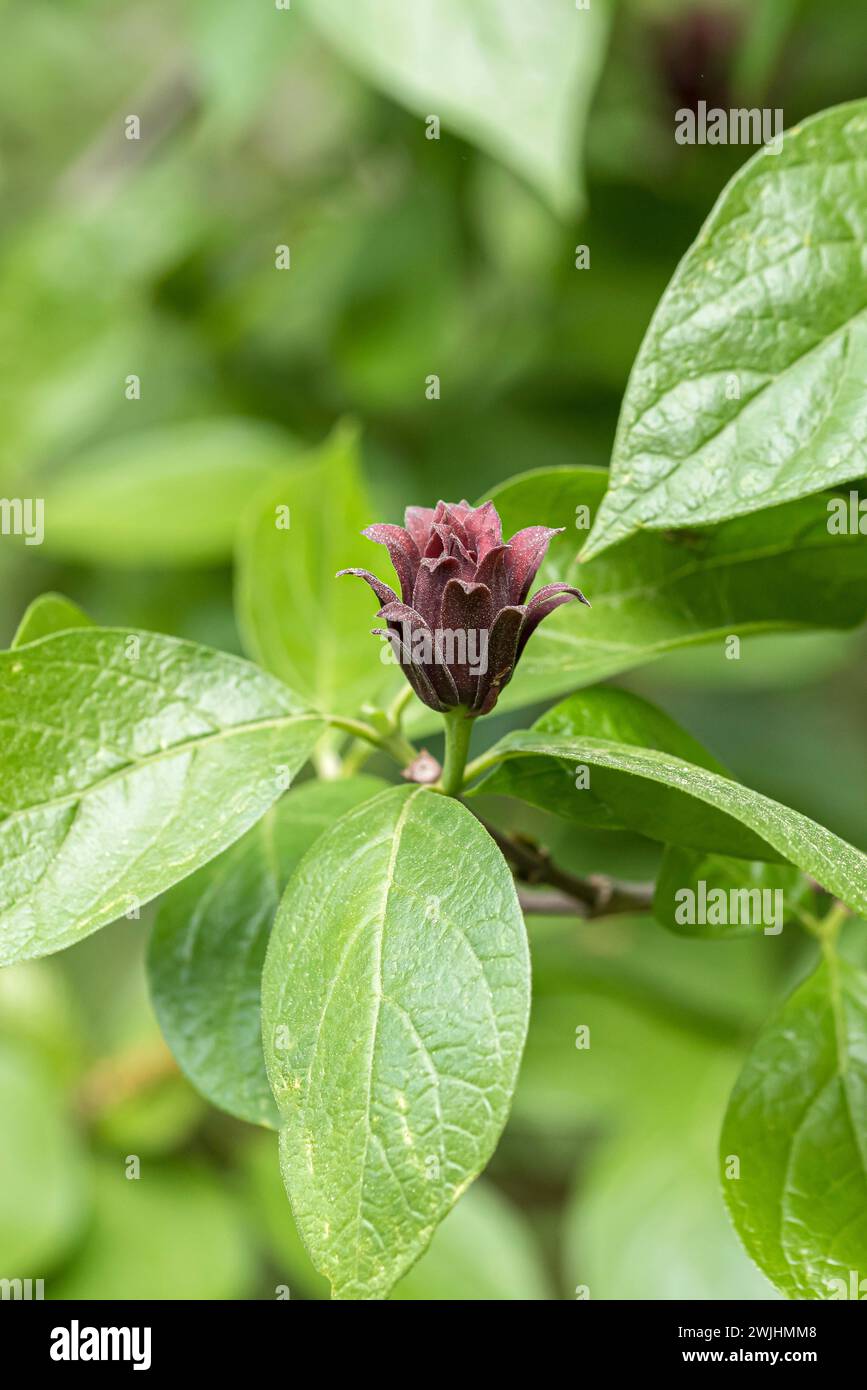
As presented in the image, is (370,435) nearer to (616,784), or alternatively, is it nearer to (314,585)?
(314,585)

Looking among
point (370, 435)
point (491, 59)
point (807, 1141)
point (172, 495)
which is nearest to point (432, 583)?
point (807, 1141)

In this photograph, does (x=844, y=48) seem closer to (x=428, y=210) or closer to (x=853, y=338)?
(x=428, y=210)

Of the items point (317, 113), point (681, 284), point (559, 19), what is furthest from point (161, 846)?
point (317, 113)

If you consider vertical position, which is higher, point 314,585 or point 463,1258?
point 314,585

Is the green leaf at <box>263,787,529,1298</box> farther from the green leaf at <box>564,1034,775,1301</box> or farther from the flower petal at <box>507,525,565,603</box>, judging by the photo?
the green leaf at <box>564,1034,775,1301</box>

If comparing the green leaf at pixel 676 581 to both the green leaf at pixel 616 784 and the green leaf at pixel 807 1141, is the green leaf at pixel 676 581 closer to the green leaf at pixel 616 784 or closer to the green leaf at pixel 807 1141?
the green leaf at pixel 616 784

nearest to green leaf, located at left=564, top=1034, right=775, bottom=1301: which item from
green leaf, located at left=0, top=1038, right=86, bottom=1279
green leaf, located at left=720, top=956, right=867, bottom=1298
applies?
green leaf, located at left=0, top=1038, right=86, bottom=1279
